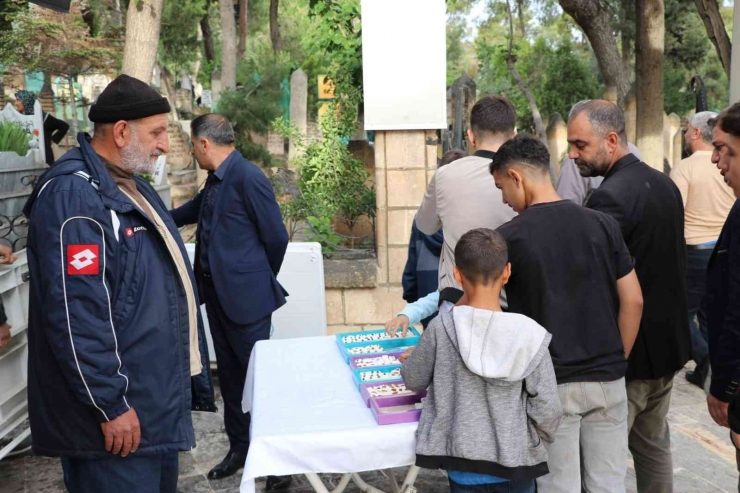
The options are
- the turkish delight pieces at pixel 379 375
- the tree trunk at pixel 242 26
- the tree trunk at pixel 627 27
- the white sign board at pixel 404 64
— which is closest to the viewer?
the turkish delight pieces at pixel 379 375

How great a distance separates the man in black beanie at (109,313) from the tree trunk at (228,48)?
16848 millimetres

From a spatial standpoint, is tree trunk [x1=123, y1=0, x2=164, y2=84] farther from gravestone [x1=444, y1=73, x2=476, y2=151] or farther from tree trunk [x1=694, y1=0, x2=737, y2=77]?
tree trunk [x1=694, y1=0, x2=737, y2=77]

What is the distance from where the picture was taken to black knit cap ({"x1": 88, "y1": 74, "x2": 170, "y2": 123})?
101 inches

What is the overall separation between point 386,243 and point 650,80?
22.0 ft

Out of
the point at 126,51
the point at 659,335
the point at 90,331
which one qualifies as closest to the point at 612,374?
the point at 659,335

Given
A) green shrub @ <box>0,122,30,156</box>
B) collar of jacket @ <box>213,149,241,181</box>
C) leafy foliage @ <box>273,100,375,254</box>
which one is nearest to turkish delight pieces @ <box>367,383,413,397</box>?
collar of jacket @ <box>213,149,241,181</box>

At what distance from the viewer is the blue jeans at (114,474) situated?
252 centimetres

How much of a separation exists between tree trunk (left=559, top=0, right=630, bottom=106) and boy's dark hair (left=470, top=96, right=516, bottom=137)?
8063 millimetres

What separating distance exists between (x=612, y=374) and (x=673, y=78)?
79.0 ft

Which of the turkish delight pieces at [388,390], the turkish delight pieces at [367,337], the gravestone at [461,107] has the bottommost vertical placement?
the turkish delight pieces at [388,390]

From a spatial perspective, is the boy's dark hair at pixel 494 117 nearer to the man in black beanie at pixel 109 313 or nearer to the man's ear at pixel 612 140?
the man's ear at pixel 612 140

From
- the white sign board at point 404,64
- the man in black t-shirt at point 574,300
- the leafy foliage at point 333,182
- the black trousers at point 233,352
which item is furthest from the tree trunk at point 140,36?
the man in black t-shirt at point 574,300

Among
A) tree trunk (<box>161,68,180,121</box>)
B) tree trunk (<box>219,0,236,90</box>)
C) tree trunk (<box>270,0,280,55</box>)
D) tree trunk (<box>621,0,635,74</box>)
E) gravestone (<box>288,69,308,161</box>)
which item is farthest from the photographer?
tree trunk (<box>270,0,280,55</box>)

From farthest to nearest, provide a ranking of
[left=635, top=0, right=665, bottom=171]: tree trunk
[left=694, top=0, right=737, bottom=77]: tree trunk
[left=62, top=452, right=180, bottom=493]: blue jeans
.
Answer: [left=635, top=0, right=665, bottom=171]: tree trunk < [left=694, top=0, right=737, bottom=77]: tree trunk < [left=62, top=452, right=180, bottom=493]: blue jeans
